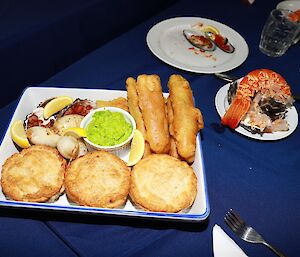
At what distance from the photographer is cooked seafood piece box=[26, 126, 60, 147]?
1148 millimetres

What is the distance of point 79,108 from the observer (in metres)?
1.31

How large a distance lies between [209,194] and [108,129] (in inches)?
16.9

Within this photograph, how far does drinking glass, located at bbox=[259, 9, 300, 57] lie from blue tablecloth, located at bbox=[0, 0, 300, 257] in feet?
0.39

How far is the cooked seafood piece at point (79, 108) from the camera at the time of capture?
4.25ft

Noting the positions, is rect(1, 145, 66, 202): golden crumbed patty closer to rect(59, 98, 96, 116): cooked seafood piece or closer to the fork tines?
rect(59, 98, 96, 116): cooked seafood piece

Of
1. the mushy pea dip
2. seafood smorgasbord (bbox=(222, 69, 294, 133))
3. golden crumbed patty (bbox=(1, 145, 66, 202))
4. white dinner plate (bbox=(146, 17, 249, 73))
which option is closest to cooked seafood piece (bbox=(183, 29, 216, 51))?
white dinner plate (bbox=(146, 17, 249, 73))

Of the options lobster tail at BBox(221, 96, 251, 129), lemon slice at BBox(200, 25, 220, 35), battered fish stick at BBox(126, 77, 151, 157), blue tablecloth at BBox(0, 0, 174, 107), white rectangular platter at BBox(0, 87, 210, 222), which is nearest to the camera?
white rectangular platter at BBox(0, 87, 210, 222)

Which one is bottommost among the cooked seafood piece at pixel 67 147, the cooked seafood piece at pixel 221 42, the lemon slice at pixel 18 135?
the cooked seafood piece at pixel 221 42

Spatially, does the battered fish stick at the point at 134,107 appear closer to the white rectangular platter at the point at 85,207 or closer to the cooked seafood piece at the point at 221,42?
the white rectangular platter at the point at 85,207

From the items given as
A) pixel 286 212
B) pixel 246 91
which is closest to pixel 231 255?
pixel 286 212

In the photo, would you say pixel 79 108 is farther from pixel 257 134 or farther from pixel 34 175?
pixel 257 134

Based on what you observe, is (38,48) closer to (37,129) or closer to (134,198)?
(37,129)

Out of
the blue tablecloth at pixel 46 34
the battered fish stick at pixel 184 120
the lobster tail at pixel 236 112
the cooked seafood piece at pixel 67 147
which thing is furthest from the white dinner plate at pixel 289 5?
the cooked seafood piece at pixel 67 147

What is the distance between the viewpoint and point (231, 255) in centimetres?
100
